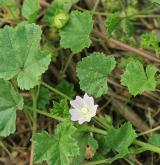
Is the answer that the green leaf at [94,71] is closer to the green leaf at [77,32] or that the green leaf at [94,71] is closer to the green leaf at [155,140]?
the green leaf at [77,32]

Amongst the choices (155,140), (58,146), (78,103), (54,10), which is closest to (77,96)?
(78,103)

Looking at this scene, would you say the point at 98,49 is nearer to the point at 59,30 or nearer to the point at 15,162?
the point at 59,30

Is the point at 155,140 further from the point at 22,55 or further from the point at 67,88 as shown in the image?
the point at 22,55

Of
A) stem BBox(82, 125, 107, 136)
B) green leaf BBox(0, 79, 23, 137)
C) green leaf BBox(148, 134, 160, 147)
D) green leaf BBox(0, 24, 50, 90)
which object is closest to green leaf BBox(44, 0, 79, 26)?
green leaf BBox(0, 24, 50, 90)

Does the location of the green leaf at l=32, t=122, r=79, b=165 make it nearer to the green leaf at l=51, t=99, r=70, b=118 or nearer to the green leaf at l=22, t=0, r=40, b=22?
the green leaf at l=51, t=99, r=70, b=118

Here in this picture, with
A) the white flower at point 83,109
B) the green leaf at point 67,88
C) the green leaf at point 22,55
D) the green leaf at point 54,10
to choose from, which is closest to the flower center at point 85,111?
the white flower at point 83,109

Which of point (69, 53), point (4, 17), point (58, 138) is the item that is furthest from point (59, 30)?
point (58, 138)
